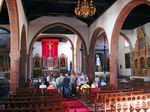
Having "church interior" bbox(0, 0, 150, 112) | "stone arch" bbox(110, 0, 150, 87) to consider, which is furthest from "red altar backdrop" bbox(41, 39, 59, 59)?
"stone arch" bbox(110, 0, 150, 87)

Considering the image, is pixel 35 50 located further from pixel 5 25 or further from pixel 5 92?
pixel 5 92

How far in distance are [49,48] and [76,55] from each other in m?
4.70

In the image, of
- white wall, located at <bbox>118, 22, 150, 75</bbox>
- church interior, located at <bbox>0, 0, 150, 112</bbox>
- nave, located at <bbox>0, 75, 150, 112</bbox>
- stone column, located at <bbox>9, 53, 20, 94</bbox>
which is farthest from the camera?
white wall, located at <bbox>118, 22, 150, 75</bbox>

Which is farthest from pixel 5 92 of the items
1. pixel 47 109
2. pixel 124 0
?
pixel 47 109

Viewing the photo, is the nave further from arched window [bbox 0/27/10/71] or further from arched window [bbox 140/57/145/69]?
arched window [bbox 0/27/10/71]

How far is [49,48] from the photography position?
88.2 feet

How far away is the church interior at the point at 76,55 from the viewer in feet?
27.3

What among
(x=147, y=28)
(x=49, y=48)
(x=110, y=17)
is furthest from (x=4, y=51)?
(x=147, y=28)

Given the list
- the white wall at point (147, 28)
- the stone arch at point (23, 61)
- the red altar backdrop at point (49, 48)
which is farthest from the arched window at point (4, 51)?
the white wall at point (147, 28)

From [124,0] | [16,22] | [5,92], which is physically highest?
[124,0]

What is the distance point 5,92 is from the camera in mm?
15266

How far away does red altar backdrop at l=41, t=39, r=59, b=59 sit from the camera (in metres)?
26.4

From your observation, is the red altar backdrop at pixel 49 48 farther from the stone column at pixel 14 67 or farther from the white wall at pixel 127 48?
the stone column at pixel 14 67

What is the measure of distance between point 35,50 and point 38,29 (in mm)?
10003
